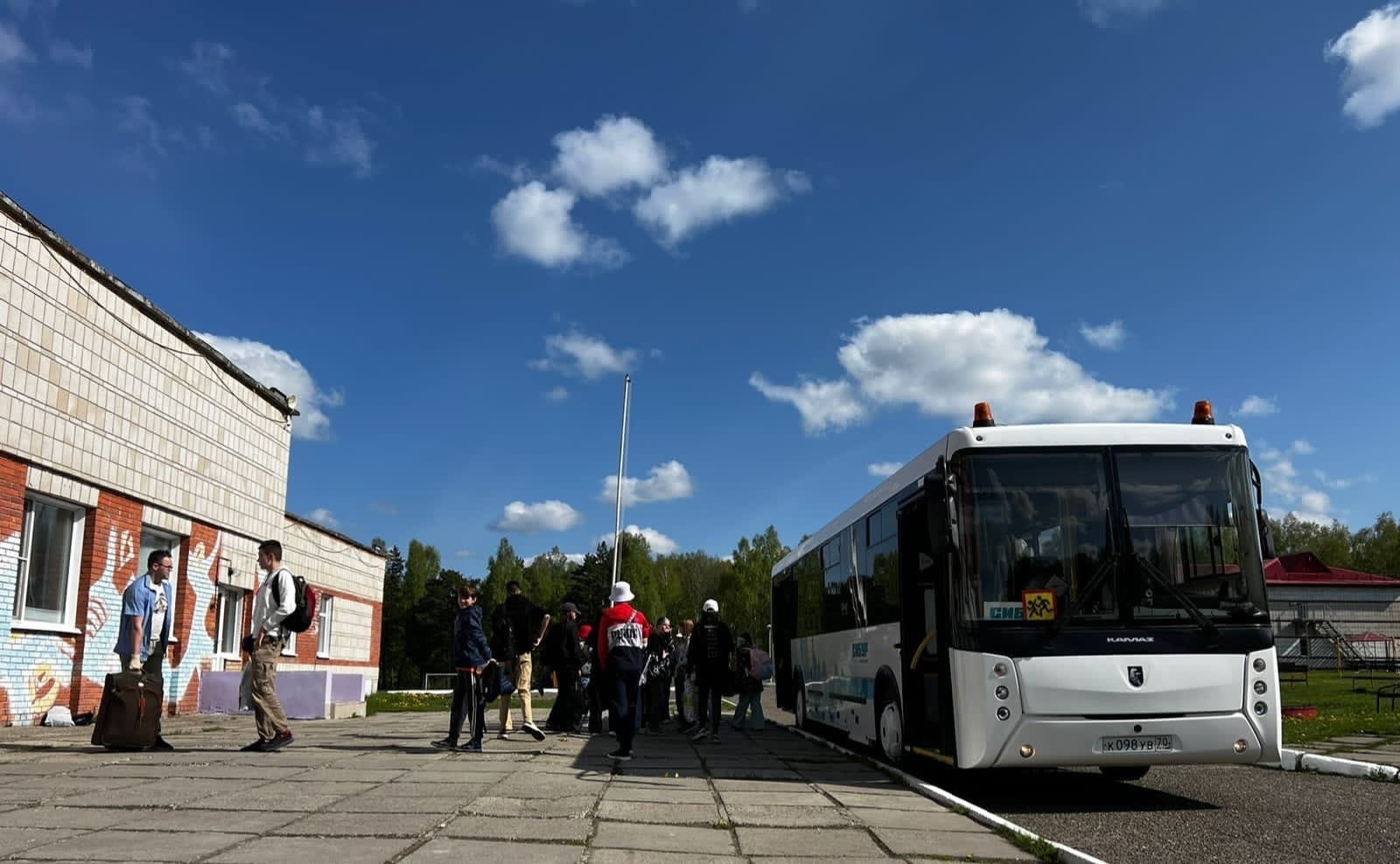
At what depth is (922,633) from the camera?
10078mm

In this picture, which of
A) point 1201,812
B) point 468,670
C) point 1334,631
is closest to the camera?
point 1201,812

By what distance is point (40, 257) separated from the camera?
14.4m

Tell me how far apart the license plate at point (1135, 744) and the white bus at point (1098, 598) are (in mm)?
13

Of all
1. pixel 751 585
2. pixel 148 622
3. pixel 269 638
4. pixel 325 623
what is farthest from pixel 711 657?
pixel 751 585

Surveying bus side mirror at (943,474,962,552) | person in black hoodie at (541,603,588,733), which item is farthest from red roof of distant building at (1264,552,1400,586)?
bus side mirror at (943,474,962,552)

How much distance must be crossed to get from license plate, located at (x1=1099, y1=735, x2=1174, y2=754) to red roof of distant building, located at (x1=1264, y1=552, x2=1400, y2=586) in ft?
167

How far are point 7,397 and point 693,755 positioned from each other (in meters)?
9.34

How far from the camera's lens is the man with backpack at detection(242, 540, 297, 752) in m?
10.5

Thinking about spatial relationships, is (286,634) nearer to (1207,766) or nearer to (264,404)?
(1207,766)

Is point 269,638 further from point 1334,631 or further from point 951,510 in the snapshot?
point 1334,631

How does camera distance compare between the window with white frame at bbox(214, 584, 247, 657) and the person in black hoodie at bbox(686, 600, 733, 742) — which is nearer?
the person in black hoodie at bbox(686, 600, 733, 742)

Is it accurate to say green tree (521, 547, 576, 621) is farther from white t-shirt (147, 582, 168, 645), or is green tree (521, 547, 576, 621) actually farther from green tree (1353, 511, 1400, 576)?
white t-shirt (147, 582, 168, 645)

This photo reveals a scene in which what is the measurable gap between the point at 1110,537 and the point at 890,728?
339cm

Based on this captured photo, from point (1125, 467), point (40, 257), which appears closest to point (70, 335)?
point (40, 257)
